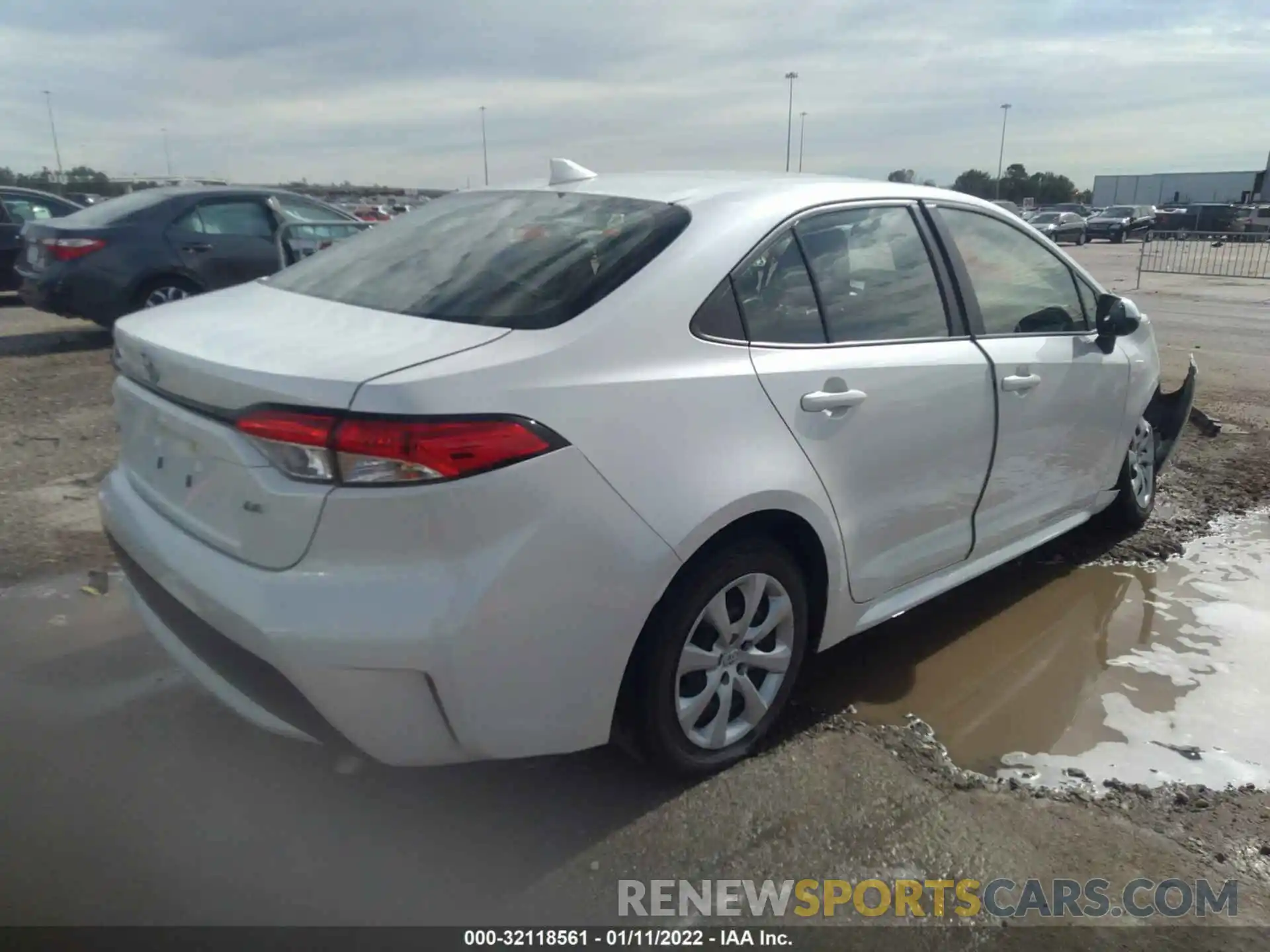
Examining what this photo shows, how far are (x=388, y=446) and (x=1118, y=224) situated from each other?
44868 mm

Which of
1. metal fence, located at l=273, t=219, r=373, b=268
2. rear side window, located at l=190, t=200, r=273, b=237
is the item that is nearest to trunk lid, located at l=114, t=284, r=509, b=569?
metal fence, located at l=273, t=219, r=373, b=268

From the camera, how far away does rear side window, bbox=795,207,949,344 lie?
2.94 metres

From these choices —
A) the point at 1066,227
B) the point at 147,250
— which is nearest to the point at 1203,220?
the point at 1066,227

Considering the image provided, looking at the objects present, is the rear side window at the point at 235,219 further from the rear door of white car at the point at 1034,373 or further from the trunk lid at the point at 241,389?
the rear door of white car at the point at 1034,373

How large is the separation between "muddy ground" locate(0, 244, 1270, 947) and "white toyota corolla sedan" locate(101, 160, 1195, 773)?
26 centimetres

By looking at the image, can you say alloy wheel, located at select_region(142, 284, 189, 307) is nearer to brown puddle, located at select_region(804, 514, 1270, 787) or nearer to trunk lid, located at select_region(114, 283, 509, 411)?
trunk lid, located at select_region(114, 283, 509, 411)

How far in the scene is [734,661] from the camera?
108 inches

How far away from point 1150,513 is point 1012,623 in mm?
A: 1719

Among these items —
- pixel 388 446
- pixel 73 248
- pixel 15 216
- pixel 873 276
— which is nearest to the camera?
pixel 388 446

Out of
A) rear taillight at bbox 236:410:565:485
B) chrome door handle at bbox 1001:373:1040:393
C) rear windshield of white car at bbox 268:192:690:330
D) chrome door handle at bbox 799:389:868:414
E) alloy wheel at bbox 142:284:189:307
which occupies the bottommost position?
alloy wheel at bbox 142:284:189:307

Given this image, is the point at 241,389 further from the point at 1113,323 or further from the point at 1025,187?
the point at 1025,187

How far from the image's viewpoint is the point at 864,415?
9.32 feet

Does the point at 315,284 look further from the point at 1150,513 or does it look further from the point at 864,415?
the point at 1150,513

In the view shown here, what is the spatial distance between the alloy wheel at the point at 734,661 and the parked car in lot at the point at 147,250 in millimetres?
7773
